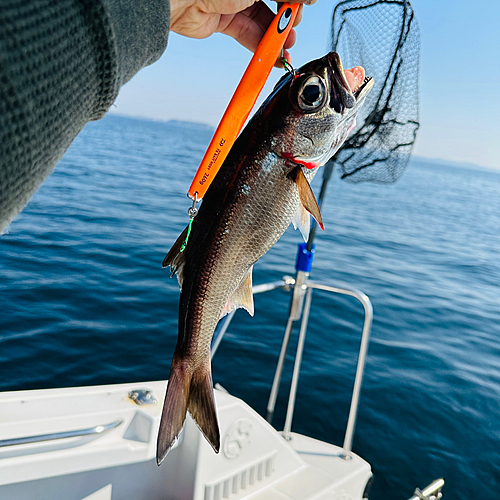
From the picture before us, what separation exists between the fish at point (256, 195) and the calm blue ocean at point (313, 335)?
13.7 ft

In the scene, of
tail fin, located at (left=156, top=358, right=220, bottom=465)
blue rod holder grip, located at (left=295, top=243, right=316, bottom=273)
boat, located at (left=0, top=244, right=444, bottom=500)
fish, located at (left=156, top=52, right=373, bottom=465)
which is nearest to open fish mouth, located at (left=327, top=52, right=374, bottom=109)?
fish, located at (left=156, top=52, right=373, bottom=465)

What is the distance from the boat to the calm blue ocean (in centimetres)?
230

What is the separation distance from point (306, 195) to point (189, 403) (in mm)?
764

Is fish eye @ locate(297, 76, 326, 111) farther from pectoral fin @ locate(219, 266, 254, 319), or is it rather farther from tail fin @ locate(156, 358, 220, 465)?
tail fin @ locate(156, 358, 220, 465)

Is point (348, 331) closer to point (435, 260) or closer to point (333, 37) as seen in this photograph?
point (333, 37)

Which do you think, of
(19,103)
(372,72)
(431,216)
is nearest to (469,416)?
(372,72)

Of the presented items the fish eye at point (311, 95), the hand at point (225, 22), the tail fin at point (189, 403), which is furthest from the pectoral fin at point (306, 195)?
the hand at point (225, 22)

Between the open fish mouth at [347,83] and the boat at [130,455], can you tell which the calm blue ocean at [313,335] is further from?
the open fish mouth at [347,83]

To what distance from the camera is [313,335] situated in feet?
25.6

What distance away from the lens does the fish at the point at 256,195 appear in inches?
55.4

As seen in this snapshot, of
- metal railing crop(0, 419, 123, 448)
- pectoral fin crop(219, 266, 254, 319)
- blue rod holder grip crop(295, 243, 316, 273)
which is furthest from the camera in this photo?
blue rod holder grip crop(295, 243, 316, 273)

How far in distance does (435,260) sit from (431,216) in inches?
398

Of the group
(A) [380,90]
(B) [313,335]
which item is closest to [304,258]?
(A) [380,90]

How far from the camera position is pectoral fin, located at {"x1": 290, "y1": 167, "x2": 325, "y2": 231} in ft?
4.39
